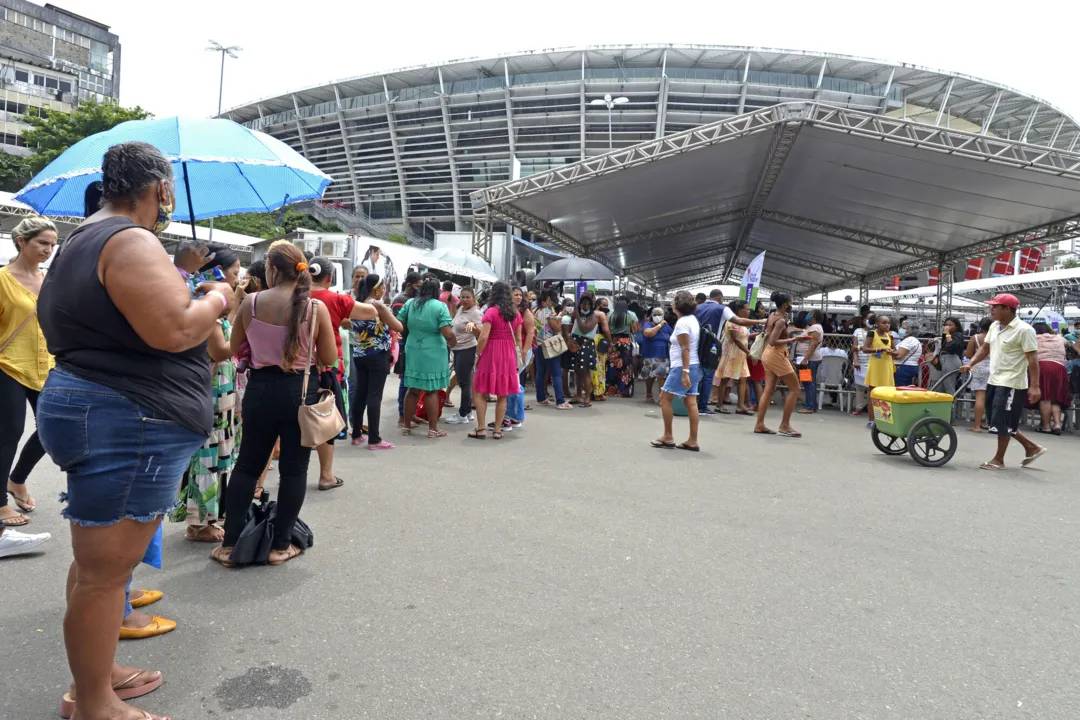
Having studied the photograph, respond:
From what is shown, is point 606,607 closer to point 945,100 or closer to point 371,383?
point 371,383

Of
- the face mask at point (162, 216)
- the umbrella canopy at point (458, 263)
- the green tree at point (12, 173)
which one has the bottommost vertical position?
the face mask at point (162, 216)

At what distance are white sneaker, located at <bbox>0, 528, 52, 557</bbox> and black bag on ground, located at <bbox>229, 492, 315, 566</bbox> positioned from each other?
3.47ft

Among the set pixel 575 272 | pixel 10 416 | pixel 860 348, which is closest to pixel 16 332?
pixel 10 416

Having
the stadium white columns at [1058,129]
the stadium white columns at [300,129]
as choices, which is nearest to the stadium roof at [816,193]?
the stadium white columns at [1058,129]

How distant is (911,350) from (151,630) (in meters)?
10.7

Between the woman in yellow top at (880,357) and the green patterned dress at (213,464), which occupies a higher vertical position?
the woman in yellow top at (880,357)

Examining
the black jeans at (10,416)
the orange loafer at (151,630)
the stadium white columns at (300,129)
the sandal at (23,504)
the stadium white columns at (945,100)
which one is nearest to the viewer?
the orange loafer at (151,630)

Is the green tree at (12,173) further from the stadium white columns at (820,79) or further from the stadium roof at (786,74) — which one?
the stadium white columns at (820,79)

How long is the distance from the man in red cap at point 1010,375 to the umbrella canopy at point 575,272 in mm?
7300

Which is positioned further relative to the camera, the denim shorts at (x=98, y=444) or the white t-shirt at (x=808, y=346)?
the white t-shirt at (x=808, y=346)

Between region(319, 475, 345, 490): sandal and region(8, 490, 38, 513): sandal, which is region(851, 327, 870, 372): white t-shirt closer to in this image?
region(319, 475, 345, 490): sandal

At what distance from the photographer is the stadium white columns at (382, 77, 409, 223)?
52.5 m

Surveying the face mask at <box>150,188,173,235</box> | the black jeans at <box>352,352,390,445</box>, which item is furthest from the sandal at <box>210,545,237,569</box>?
the black jeans at <box>352,352,390,445</box>

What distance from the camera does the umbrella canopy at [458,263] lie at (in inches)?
697
